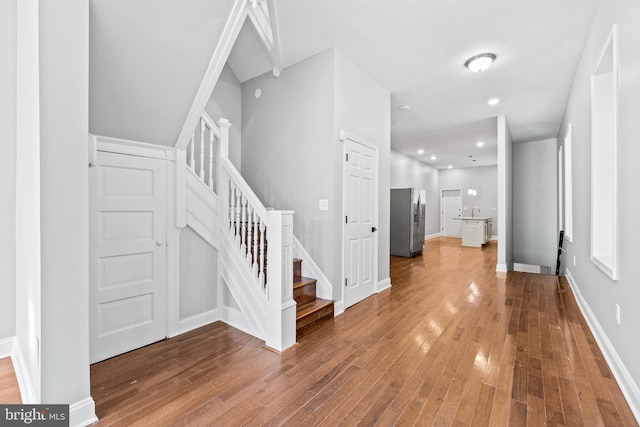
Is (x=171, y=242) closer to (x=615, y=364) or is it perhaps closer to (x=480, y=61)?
(x=615, y=364)

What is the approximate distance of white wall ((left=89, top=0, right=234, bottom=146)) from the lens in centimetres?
197

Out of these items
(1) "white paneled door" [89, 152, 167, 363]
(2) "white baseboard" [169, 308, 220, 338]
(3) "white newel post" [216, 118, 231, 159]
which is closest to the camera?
(1) "white paneled door" [89, 152, 167, 363]

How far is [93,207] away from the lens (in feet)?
7.81

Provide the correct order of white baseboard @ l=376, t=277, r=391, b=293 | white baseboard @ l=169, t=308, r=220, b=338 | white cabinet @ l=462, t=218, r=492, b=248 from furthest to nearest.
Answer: white cabinet @ l=462, t=218, r=492, b=248, white baseboard @ l=376, t=277, r=391, b=293, white baseboard @ l=169, t=308, r=220, b=338

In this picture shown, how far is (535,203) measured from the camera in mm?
8000

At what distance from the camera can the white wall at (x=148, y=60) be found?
6.46 feet

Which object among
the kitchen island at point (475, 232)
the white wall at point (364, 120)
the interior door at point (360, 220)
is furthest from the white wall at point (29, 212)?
the kitchen island at point (475, 232)

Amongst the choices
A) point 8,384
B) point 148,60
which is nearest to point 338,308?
point 8,384

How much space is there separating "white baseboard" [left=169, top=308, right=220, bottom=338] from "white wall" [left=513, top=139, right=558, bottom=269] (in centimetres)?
843

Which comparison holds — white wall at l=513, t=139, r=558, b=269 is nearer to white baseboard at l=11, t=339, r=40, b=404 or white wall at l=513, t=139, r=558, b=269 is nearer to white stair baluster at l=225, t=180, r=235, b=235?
white stair baluster at l=225, t=180, r=235, b=235

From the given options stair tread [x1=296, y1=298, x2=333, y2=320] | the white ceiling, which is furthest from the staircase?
the white ceiling

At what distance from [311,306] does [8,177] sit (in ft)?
10.0

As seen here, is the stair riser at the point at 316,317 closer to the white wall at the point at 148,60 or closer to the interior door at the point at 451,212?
the white wall at the point at 148,60

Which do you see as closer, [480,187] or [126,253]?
[126,253]
